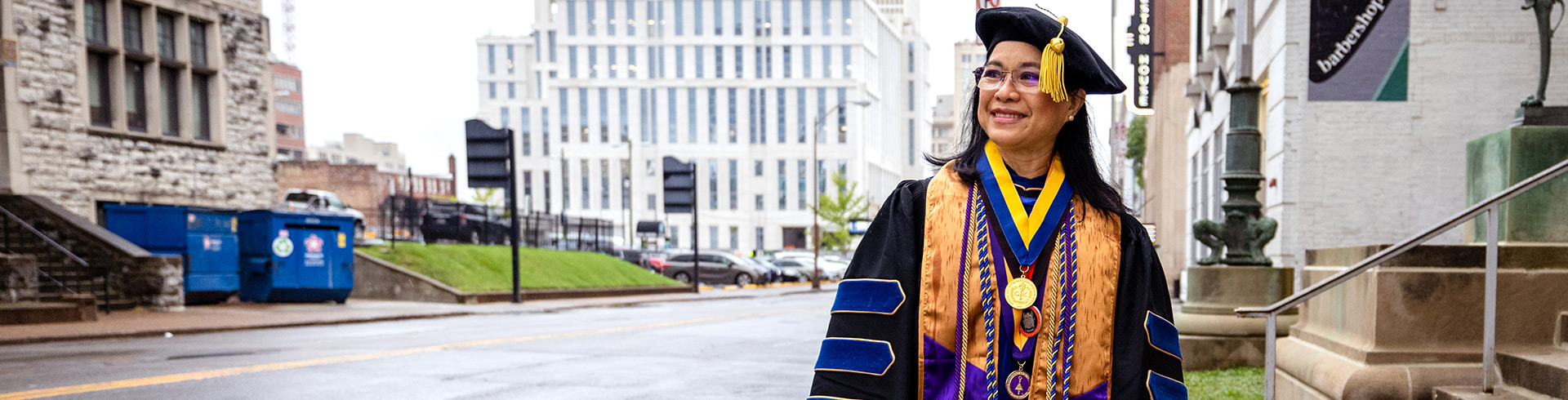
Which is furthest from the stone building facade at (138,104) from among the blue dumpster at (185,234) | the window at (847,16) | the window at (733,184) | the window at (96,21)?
the window at (847,16)

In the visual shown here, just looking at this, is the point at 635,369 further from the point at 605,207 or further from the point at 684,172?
the point at 605,207

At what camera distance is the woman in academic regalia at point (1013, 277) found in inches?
89.4

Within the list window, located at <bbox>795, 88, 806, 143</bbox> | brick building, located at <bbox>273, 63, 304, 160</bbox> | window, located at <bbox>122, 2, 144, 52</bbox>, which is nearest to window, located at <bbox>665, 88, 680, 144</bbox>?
window, located at <bbox>795, 88, 806, 143</bbox>

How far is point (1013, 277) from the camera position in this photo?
231 centimetres

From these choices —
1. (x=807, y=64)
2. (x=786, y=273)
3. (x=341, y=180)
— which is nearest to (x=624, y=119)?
(x=807, y=64)

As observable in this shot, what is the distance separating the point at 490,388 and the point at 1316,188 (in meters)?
10.1

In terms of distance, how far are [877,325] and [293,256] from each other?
62.9ft

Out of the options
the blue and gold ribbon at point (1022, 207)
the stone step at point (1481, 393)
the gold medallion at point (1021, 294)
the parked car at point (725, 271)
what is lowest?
the parked car at point (725, 271)

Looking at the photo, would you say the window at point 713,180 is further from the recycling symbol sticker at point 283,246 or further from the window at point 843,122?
the recycling symbol sticker at point 283,246

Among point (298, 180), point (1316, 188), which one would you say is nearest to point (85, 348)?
point (1316, 188)

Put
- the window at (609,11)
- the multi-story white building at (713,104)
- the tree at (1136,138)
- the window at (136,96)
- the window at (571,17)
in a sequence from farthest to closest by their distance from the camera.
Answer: the multi-story white building at (713,104) → the window at (609,11) → the window at (571,17) → the tree at (1136,138) → the window at (136,96)

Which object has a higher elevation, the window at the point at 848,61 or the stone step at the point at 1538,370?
the window at the point at 848,61

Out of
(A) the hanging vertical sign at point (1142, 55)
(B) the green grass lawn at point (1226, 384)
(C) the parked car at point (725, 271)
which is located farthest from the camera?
(C) the parked car at point (725, 271)

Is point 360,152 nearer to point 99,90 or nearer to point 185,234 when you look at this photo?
point 99,90
